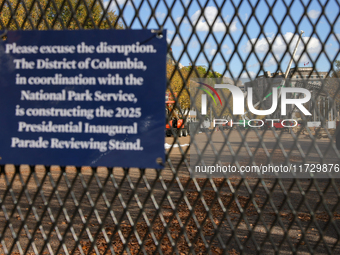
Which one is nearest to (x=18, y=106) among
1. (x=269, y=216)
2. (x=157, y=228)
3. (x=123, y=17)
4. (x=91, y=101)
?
(x=91, y=101)

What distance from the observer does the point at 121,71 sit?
2283mm

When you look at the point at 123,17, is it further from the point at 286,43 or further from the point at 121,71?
the point at 286,43

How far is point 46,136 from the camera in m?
2.34

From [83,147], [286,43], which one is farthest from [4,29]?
[286,43]

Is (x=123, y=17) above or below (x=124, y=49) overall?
above

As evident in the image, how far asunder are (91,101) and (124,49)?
45 centimetres

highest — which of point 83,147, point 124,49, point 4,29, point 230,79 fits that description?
point 4,29

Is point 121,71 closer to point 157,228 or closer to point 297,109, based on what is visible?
point 297,109

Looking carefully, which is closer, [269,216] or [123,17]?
[123,17]

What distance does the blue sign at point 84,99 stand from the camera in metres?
2.28

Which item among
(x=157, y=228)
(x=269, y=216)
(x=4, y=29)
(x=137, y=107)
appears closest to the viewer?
(x=137, y=107)

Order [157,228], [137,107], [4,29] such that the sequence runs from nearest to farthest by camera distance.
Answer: [137,107], [4,29], [157,228]

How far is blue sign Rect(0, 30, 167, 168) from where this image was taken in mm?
2281

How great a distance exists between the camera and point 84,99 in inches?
91.0
